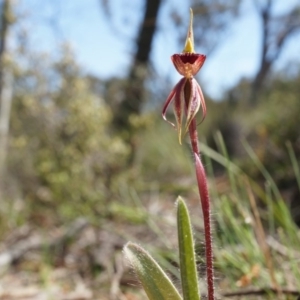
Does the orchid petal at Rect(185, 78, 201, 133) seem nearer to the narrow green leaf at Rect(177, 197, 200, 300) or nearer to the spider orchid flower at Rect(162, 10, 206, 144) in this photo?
the spider orchid flower at Rect(162, 10, 206, 144)

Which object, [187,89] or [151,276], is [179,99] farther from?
[151,276]

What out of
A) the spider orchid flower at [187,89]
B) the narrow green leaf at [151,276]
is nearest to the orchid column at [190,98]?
the spider orchid flower at [187,89]

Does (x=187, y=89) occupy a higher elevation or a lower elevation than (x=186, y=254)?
higher

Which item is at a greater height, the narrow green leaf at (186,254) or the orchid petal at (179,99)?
the orchid petal at (179,99)

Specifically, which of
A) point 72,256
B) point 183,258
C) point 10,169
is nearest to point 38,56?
point 72,256

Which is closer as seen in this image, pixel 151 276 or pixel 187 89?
pixel 187 89

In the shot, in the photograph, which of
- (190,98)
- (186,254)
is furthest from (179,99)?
(186,254)

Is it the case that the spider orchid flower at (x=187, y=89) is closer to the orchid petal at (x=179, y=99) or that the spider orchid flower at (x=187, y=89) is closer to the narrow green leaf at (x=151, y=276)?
the orchid petal at (x=179, y=99)

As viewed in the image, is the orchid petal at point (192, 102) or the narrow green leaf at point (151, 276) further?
the narrow green leaf at point (151, 276)

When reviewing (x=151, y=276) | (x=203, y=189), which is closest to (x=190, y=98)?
(x=203, y=189)
